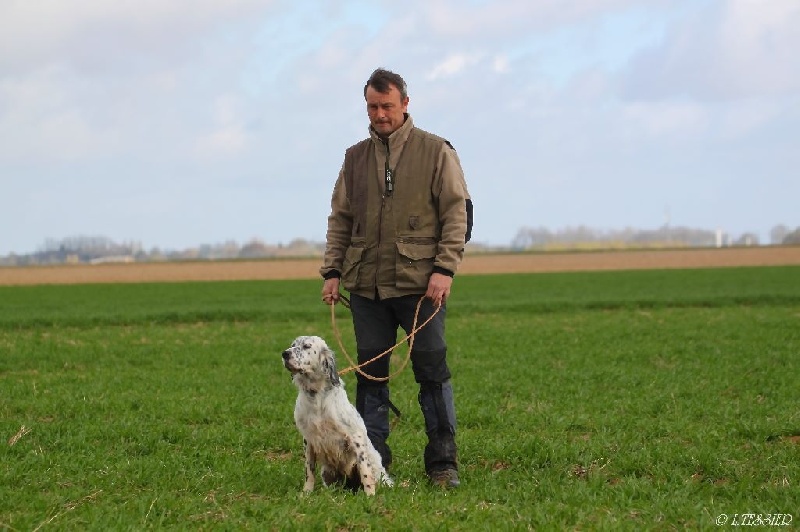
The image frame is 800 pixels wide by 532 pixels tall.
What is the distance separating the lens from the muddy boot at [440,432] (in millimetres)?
6902

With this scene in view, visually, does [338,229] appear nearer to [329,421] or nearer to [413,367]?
[413,367]

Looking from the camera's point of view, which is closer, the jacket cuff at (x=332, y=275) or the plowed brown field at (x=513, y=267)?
the jacket cuff at (x=332, y=275)

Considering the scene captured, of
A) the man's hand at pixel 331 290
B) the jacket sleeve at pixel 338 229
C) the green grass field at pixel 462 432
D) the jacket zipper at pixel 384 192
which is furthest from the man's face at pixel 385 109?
the green grass field at pixel 462 432

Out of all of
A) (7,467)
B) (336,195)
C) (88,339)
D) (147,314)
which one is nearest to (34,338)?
(88,339)

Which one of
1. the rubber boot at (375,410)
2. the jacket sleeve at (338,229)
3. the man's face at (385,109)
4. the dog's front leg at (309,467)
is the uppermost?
the man's face at (385,109)

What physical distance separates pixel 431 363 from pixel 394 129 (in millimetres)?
1675

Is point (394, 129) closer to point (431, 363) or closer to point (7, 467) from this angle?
point (431, 363)

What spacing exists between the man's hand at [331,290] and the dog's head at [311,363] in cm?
52

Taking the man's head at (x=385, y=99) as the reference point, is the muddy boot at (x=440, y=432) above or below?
below

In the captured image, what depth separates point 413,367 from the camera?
6.87 metres

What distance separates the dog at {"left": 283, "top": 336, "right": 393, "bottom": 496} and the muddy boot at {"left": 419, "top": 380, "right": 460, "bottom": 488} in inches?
21.7

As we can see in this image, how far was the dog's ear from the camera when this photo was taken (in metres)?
6.32

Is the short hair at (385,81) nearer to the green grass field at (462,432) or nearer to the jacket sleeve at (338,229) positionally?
the jacket sleeve at (338,229)

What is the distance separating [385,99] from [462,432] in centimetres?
405
